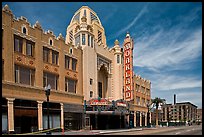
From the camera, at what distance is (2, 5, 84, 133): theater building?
96.0 feet

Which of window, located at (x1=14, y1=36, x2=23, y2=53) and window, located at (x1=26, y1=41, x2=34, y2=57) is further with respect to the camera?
window, located at (x1=26, y1=41, x2=34, y2=57)

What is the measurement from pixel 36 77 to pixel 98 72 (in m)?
16.1

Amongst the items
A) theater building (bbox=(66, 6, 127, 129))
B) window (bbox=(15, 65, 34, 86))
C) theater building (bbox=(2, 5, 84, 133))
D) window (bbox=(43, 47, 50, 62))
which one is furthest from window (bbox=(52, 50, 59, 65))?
theater building (bbox=(66, 6, 127, 129))

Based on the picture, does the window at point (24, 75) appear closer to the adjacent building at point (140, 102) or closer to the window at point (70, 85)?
the window at point (70, 85)

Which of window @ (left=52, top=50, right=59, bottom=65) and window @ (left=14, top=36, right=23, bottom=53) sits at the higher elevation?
window @ (left=14, top=36, right=23, bottom=53)

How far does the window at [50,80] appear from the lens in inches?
1385

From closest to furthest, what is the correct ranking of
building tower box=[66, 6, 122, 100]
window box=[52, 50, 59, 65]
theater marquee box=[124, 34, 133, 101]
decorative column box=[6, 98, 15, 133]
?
decorative column box=[6, 98, 15, 133], window box=[52, 50, 59, 65], building tower box=[66, 6, 122, 100], theater marquee box=[124, 34, 133, 101]

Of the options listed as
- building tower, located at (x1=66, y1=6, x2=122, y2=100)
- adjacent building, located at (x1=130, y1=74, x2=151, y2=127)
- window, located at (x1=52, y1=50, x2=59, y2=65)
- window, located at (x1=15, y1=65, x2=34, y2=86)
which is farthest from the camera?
adjacent building, located at (x1=130, y1=74, x2=151, y2=127)

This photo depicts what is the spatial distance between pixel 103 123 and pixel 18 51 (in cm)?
2226

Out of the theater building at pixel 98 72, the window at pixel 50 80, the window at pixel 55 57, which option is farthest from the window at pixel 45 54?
the theater building at pixel 98 72

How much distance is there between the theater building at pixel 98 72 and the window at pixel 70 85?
1.98 meters

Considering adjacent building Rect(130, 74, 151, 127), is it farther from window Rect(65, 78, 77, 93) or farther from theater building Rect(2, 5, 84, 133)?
theater building Rect(2, 5, 84, 133)

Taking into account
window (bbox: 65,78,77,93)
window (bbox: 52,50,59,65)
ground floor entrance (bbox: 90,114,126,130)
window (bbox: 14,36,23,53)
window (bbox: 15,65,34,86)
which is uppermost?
window (bbox: 14,36,23,53)

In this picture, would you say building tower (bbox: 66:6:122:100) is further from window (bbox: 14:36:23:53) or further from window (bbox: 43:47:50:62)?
window (bbox: 14:36:23:53)
